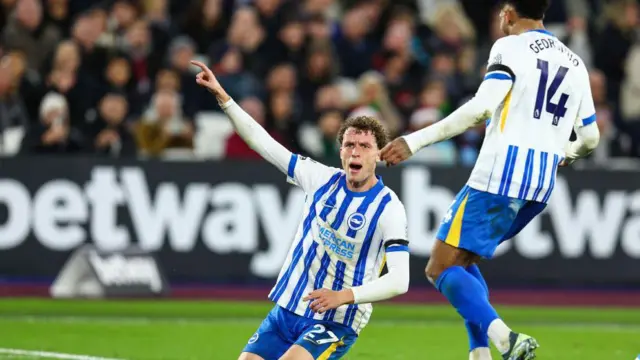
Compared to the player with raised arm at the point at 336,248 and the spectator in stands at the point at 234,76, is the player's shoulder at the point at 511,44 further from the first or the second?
the spectator in stands at the point at 234,76

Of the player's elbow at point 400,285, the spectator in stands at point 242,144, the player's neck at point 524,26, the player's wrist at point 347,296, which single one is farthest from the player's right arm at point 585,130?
the spectator in stands at point 242,144

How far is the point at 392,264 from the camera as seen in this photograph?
259 inches

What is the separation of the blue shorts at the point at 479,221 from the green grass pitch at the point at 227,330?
2238 mm

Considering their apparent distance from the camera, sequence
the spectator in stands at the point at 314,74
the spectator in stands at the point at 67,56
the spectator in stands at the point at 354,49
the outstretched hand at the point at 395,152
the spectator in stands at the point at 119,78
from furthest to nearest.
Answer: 1. the spectator in stands at the point at 354,49
2. the spectator in stands at the point at 314,74
3. the spectator in stands at the point at 119,78
4. the spectator in stands at the point at 67,56
5. the outstretched hand at the point at 395,152

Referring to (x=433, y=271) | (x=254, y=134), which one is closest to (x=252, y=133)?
(x=254, y=134)

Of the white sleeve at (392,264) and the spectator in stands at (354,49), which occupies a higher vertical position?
the spectator in stands at (354,49)

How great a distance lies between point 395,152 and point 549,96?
4.00 feet

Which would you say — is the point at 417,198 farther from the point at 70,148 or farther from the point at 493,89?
the point at 493,89

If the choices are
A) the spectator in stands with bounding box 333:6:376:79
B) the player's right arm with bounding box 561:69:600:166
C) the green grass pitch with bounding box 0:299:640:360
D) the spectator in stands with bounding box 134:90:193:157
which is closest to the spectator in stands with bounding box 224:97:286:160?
the spectator in stands with bounding box 134:90:193:157

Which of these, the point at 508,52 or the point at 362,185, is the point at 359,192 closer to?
the point at 362,185

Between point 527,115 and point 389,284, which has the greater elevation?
point 527,115

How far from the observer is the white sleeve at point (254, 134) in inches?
273

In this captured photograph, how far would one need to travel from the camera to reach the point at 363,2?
664 inches

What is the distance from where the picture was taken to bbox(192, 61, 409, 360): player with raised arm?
22.1ft
